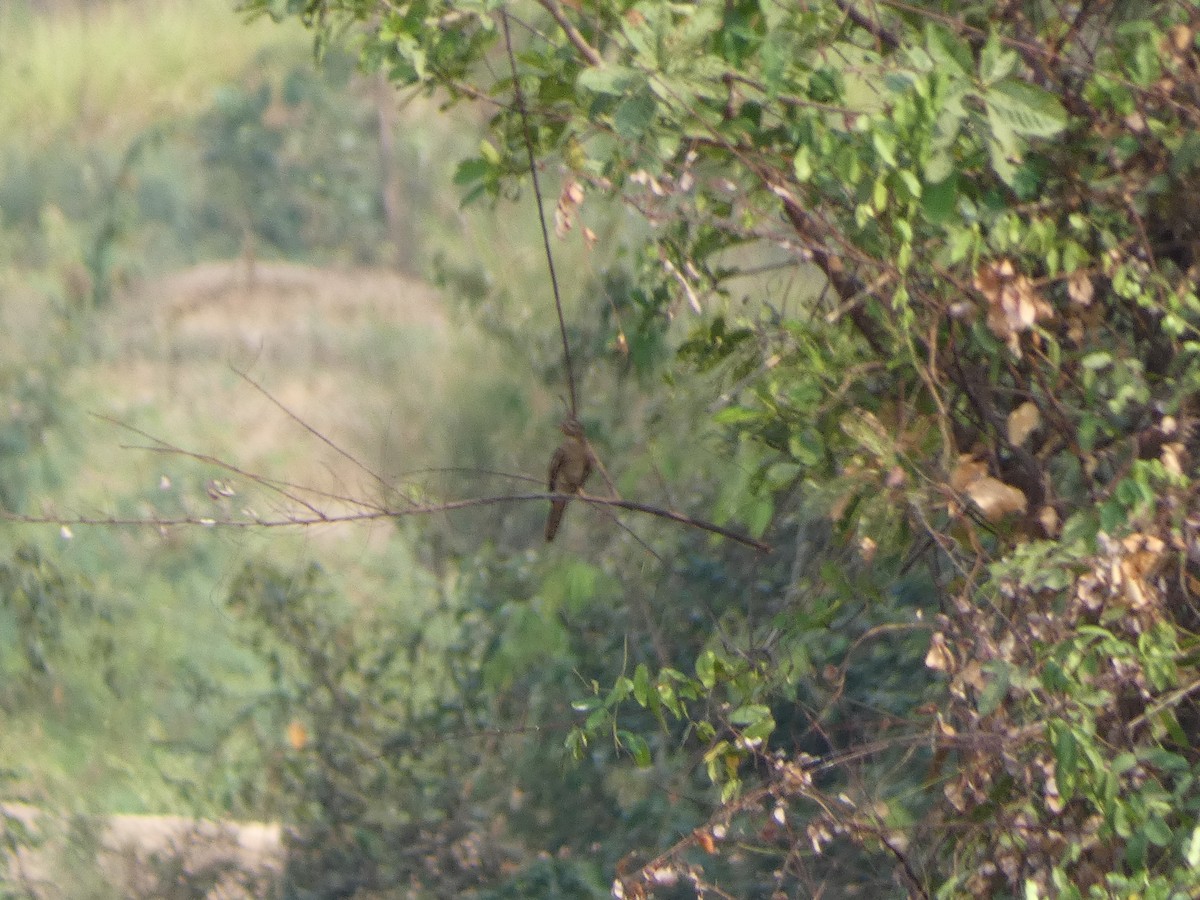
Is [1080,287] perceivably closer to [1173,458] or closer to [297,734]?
[1173,458]

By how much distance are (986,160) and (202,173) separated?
35.1ft

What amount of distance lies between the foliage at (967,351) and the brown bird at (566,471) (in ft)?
0.96

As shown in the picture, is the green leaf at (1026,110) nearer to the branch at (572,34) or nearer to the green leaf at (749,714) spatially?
the branch at (572,34)

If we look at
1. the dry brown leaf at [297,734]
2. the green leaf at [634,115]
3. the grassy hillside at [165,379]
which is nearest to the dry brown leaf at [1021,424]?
the green leaf at [634,115]

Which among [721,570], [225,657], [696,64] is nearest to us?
[696,64]

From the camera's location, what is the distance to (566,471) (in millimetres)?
2643

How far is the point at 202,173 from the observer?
1201 centimetres

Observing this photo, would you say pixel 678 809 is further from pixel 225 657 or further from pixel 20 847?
pixel 225 657

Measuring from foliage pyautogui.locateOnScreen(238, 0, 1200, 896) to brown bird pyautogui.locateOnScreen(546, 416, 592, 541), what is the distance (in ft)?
0.96

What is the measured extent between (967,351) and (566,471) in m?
0.72

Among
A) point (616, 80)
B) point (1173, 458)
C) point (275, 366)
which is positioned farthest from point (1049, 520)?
point (275, 366)

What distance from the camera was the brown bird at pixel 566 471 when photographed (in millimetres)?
2518

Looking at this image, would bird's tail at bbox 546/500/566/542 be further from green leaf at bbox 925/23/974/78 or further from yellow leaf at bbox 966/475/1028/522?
green leaf at bbox 925/23/974/78

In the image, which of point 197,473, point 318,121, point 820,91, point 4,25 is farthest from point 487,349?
point 4,25
